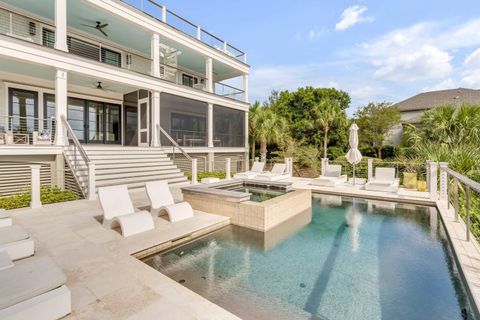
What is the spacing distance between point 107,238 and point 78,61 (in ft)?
28.5

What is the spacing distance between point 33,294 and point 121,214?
3.18m

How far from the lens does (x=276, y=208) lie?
6316 millimetres

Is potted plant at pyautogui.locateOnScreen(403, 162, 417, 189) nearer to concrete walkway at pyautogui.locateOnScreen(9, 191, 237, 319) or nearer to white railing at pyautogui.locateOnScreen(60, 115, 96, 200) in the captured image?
concrete walkway at pyautogui.locateOnScreen(9, 191, 237, 319)

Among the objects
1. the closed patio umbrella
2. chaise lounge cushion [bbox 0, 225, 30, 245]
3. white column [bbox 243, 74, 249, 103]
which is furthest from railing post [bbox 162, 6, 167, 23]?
chaise lounge cushion [bbox 0, 225, 30, 245]

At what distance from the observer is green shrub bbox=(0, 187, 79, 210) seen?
22.9 feet

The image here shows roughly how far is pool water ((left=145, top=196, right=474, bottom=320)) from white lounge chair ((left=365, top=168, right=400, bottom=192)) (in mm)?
3965

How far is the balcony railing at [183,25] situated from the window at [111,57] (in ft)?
10.8

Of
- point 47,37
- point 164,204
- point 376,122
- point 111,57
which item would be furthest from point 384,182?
point 47,37

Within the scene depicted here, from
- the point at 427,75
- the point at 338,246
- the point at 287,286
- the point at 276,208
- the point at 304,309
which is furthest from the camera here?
the point at 427,75

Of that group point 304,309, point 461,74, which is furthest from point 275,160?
point 461,74

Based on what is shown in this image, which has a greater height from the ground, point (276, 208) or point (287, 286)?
point (276, 208)

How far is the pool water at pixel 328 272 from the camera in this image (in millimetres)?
3209

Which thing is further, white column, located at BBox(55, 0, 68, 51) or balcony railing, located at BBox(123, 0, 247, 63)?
balcony railing, located at BBox(123, 0, 247, 63)

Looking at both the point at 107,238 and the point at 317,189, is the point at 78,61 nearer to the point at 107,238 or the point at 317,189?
the point at 107,238
